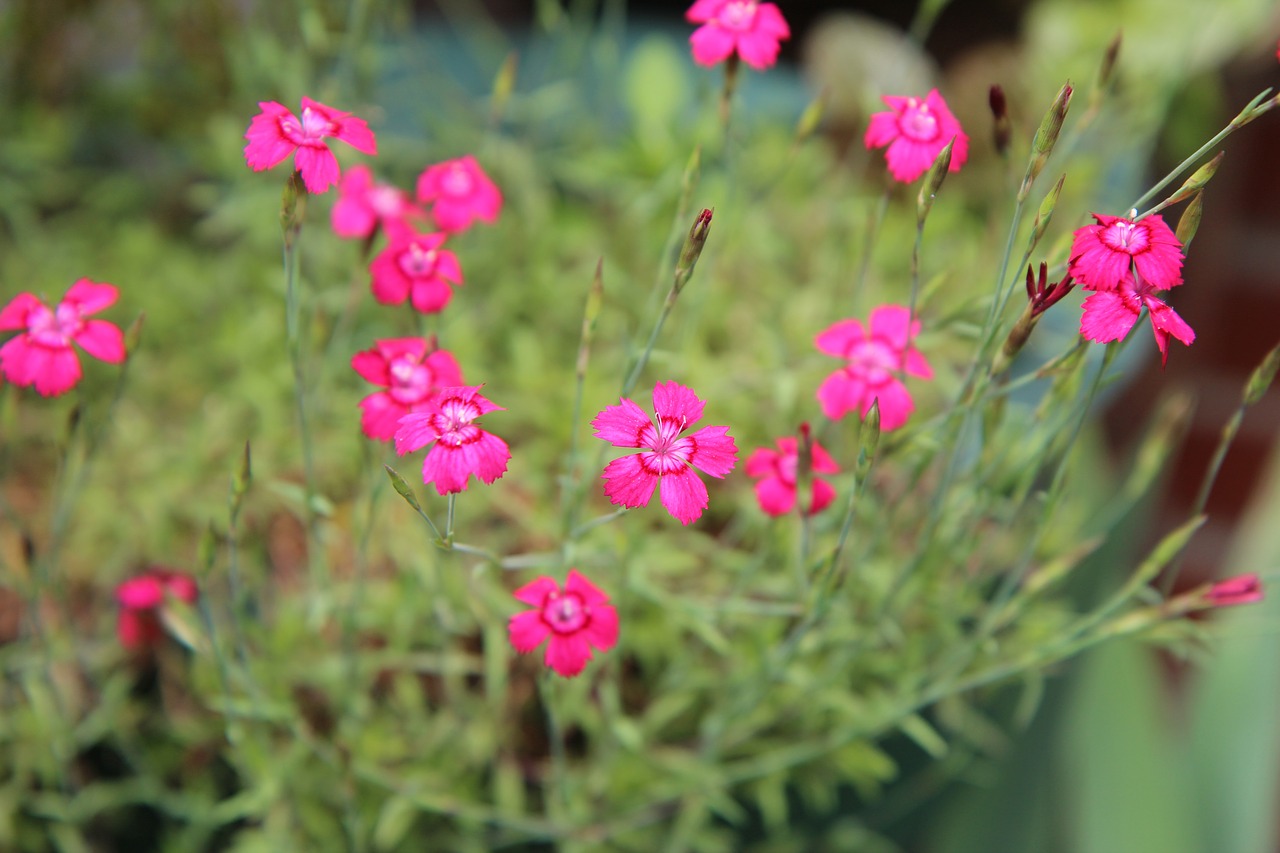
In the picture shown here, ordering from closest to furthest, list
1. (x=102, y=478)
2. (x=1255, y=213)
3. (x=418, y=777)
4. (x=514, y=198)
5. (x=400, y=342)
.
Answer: (x=400, y=342), (x=418, y=777), (x=102, y=478), (x=514, y=198), (x=1255, y=213)

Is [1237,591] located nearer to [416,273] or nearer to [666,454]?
[666,454]

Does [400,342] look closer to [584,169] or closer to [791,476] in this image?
[791,476]

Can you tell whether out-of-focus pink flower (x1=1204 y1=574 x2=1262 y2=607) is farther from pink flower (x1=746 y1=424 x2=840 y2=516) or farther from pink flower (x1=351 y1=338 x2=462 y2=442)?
pink flower (x1=351 y1=338 x2=462 y2=442)

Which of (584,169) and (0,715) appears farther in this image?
(584,169)

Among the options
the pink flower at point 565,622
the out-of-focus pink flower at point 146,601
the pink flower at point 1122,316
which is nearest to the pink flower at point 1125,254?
the pink flower at point 1122,316

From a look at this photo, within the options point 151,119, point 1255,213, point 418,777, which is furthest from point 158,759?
point 1255,213

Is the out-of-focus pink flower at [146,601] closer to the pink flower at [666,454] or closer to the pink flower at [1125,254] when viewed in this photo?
the pink flower at [666,454]

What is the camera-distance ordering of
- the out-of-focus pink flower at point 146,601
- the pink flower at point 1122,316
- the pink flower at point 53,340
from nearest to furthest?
the pink flower at point 1122,316
the pink flower at point 53,340
the out-of-focus pink flower at point 146,601

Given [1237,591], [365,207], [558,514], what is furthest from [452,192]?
[1237,591]
